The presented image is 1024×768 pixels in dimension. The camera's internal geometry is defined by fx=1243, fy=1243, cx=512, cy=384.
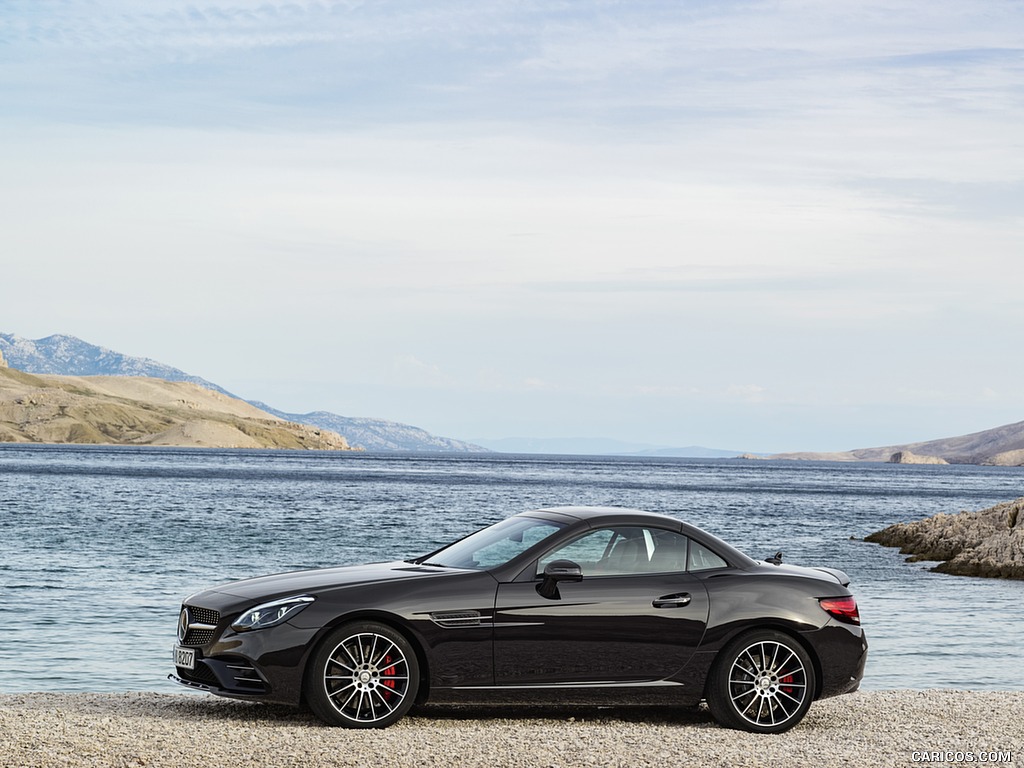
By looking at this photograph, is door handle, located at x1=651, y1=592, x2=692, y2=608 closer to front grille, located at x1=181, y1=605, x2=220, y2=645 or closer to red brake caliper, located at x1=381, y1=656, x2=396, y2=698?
red brake caliper, located at x1=381, y1=656, x2=396, y2=698

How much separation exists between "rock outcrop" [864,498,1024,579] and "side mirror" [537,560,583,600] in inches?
1028

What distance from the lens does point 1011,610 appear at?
23797mm

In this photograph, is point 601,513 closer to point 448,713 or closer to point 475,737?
point 448,713

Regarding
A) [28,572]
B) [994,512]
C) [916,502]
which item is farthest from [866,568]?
[916,502]

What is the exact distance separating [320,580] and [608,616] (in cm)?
216

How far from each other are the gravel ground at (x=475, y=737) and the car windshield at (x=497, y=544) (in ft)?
3.83

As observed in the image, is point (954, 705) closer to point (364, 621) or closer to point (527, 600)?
point (527, 600)

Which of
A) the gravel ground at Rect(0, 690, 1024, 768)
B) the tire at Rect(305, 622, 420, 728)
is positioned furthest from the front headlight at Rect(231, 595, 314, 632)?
the gravel ground at Rect(0, 690, 1024, 768)

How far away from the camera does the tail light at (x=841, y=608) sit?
9773mm

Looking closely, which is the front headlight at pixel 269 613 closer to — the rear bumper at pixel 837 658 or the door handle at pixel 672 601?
the door handle at pixel 672 601

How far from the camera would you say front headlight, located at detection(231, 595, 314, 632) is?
8852 millimetres

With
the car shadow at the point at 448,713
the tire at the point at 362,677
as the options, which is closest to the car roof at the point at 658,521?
the car shadow at the point at 448,713

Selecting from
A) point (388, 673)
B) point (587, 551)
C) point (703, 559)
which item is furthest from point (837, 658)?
point (388, 673)

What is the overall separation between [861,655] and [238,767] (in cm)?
501
